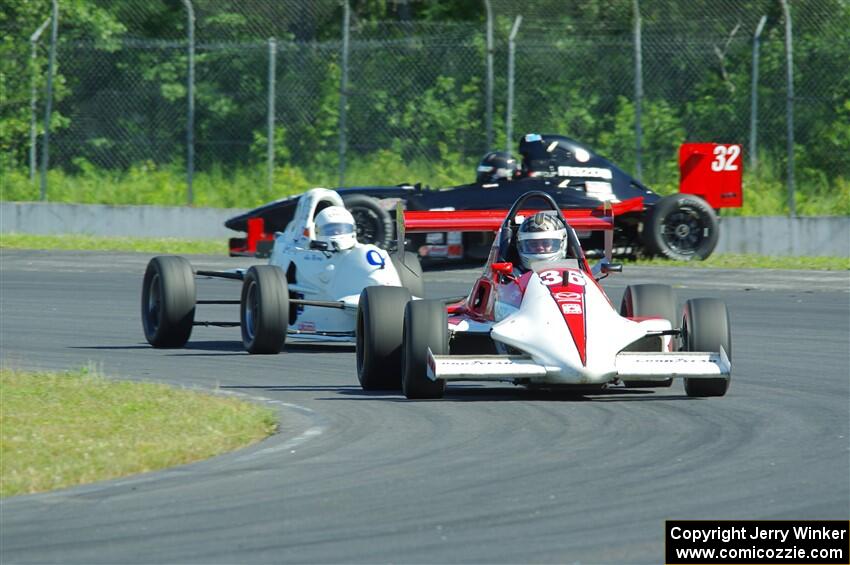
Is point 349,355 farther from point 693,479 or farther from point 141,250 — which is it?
point 141,250

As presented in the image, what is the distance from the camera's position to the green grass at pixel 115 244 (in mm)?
23281

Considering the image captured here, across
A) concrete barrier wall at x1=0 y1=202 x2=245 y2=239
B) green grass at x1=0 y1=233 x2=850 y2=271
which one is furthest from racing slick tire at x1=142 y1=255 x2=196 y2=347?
concrete barrier wall at x1=0 y1=202 x2=245 y2=239

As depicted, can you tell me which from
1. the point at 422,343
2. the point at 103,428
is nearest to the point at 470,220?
the point at 422,343

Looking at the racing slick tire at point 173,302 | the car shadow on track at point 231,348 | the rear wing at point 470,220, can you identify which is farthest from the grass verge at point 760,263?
the racing slick tire at point 173,302

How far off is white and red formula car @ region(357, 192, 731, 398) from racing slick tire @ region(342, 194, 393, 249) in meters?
8.49

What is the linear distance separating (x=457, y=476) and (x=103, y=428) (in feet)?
7.53

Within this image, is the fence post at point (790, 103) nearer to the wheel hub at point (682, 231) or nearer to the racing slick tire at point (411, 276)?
the wheel hub at point (682, 231)

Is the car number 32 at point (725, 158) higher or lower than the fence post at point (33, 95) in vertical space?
lower

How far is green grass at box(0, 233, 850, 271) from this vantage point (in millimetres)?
21266

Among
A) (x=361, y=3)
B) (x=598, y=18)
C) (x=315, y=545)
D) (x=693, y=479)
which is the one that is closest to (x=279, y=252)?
(x=693, y=479)

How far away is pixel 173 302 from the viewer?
1348cm

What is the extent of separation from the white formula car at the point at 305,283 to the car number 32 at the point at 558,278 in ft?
9.55

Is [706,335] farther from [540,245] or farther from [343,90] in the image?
[343,90]

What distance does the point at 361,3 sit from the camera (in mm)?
33406
